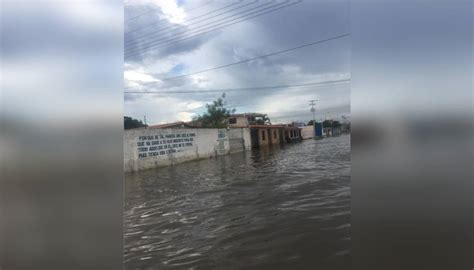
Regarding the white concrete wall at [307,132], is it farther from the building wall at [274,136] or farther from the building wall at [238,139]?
the building wall at [238,139]

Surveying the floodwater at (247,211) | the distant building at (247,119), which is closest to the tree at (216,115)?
the distant building at (247,119)

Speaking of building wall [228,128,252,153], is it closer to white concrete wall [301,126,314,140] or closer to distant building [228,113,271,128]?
distant building [228,113,271,128]

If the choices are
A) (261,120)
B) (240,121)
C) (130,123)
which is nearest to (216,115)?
(240,121)

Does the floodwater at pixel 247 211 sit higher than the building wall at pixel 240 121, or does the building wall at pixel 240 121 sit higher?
the building wall at pixel 240 121

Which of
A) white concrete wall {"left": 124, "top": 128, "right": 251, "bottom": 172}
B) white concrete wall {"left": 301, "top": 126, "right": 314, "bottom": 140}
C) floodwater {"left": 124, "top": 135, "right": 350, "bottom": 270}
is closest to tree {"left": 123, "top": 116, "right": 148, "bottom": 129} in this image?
white concrete wall {"left": 124, "top": 128, "right": 251, "bottom": 172}

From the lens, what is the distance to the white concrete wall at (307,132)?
5.39 feet

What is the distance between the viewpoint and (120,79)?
1.97 meters

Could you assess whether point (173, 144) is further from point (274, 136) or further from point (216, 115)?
point (274, 136)

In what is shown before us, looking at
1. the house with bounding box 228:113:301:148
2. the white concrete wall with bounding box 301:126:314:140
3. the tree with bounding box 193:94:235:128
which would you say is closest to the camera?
the white concrete wall with bounding box 301:126:314:140

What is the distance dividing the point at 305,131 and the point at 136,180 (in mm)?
1057

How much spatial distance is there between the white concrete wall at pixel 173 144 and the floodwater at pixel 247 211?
69 mm

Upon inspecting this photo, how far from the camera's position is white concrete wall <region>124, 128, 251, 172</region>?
2012 millimetres

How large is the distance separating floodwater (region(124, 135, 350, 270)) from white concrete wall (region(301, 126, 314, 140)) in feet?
0.12

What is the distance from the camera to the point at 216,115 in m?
2.00
